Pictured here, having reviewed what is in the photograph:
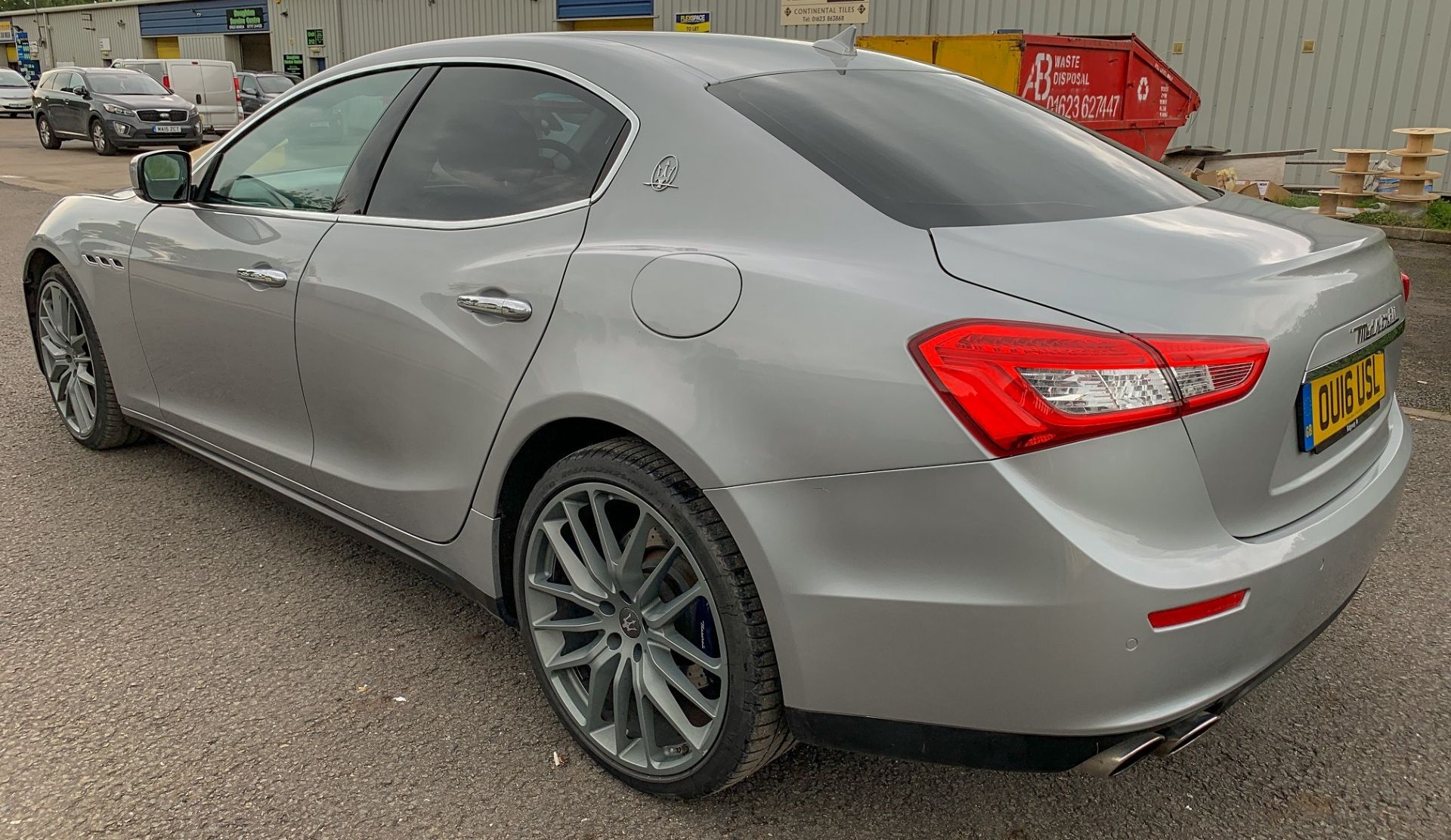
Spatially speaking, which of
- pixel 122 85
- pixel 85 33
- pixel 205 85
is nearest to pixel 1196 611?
pixel 122 85

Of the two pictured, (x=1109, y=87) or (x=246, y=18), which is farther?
(x=246, y=18)

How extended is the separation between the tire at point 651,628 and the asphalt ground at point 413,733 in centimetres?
12

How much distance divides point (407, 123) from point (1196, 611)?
7.14 ft

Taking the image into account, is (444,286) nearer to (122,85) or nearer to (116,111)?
(116,111)

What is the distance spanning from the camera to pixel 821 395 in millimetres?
1787

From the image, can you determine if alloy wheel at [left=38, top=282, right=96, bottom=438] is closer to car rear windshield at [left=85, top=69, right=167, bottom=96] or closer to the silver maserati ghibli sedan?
the silver maserati ghibli sedan

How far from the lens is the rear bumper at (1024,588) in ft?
5.40

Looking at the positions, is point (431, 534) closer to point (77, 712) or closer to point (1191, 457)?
point (77, 712)

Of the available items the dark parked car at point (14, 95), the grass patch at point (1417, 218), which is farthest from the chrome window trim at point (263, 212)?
the dark parked car at point (14, 95)

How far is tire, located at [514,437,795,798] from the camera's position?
1.98 meters

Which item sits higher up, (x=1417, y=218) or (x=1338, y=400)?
(x=1338, y=400)

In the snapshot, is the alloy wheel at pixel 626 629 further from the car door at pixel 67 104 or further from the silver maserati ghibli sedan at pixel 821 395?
the car door at pixel 67 104

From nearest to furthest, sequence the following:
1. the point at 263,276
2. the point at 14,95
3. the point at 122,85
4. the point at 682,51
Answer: the point at 682,51
the point at 263,276
the point at 122,85
the point at 14,95

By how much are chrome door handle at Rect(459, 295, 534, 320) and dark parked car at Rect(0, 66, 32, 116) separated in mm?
39174
